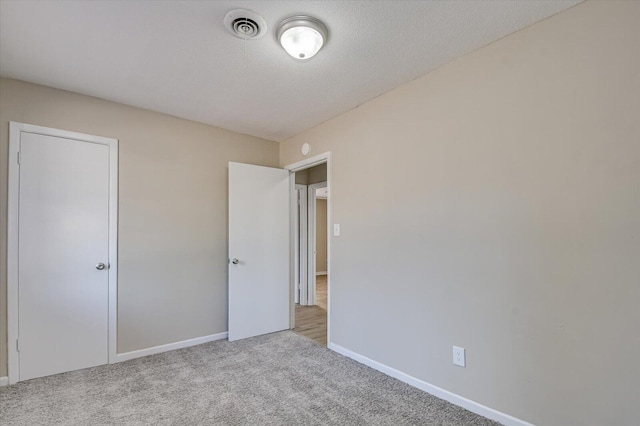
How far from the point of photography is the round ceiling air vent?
1.77 m

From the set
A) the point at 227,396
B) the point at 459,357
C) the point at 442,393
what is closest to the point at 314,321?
the point at 227,396

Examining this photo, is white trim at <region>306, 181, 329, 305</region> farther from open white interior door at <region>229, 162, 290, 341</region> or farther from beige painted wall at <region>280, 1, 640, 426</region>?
beige painted wall at <region>280, 1, 640, 426</region>

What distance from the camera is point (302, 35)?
1878 millimetres

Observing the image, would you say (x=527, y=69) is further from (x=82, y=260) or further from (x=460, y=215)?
(x=82, y=260)

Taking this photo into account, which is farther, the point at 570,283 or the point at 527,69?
the point at 527,69

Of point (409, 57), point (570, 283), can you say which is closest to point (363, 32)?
point (409, 57)

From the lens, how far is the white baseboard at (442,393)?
190 centimetres

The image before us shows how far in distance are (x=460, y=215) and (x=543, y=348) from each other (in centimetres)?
91

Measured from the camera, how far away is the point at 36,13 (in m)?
1.76

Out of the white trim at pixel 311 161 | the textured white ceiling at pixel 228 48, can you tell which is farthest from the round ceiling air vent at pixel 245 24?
the white trim at pixel 311 161

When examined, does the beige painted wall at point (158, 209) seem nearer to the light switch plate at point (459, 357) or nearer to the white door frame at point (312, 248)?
the white door frame at point (312, 248)

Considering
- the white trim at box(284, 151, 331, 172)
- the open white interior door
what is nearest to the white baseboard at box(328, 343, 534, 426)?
the open white interior door

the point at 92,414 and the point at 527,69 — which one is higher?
the point at 527,69

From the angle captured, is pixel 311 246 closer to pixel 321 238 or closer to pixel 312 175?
pixel 312 175
